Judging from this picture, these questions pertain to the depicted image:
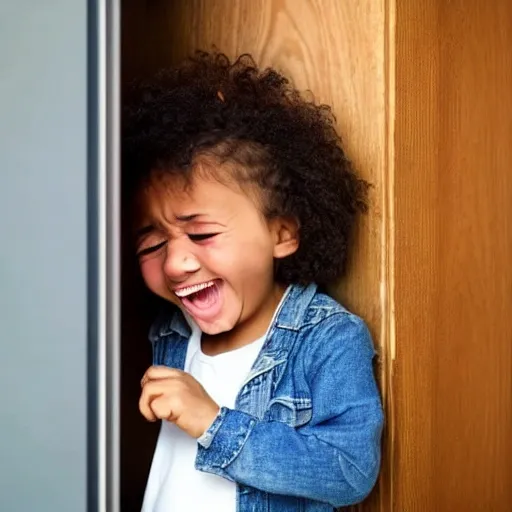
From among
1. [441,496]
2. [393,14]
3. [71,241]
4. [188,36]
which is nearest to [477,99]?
[393,14]

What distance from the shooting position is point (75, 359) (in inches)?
35.1

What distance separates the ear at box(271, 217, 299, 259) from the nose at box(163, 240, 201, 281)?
116 millimetres

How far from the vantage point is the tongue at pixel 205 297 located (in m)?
1.13

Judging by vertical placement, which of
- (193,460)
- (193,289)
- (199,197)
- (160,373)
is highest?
(199,197)

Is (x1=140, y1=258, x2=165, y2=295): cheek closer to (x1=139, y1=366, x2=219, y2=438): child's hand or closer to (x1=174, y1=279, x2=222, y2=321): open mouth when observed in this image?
(x1=174, y1=279, x2=222, y2=321): open mouth

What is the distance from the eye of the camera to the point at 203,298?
113cm

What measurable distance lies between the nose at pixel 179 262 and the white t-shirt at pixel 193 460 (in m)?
0.14

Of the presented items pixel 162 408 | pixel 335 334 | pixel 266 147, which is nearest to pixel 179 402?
pixel 162 408

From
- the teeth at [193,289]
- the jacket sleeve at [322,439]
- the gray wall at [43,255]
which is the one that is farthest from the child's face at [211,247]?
the gray wall at [43,255]

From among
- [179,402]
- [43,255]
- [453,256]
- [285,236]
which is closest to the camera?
[43,255]

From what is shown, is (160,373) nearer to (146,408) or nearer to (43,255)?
(146,408)

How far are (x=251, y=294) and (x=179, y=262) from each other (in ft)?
0.35

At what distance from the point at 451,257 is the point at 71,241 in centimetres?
64

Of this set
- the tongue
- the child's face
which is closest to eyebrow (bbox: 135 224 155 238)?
the child's face
